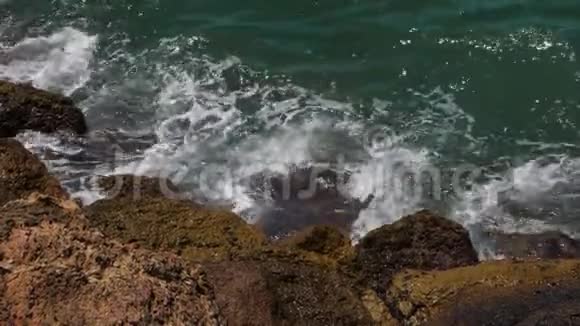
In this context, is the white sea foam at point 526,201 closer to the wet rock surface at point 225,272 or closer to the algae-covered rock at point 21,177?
the wet rock surface at point 225,272

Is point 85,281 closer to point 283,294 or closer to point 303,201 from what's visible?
point 283,294

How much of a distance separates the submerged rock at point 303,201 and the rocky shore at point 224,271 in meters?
1.92

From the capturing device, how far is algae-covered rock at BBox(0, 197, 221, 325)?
15.2ft

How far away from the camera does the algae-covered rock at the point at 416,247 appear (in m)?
7.98

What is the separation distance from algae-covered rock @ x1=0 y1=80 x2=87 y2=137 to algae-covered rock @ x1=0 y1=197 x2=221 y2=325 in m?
6.53

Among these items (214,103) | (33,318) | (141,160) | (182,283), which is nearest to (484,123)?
(214,103)

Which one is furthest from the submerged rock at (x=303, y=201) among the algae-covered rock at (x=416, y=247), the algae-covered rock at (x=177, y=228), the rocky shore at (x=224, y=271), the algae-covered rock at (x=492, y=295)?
the algae-covered rock at (x=492, y=295)

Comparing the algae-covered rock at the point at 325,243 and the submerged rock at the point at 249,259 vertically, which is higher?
the submerged rock at the point at 249,259

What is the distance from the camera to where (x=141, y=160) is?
11883 millimetres

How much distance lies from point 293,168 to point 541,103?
4.90 metres

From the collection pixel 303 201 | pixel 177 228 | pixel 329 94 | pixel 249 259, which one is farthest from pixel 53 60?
pixel 249 259

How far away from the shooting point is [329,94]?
1349 cm

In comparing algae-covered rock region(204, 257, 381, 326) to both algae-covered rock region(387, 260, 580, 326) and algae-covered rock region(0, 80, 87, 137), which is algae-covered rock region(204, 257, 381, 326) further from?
algae-covered rock region(0, 80, 87, 137)

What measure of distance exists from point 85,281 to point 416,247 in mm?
4523
